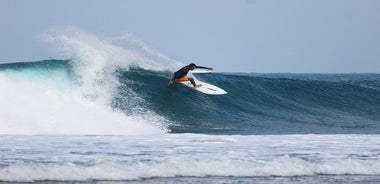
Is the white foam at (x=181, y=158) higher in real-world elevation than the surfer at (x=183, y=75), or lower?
lower

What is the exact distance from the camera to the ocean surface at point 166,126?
6.96 meters

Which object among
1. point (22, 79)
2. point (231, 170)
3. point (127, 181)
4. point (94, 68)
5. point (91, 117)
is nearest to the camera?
point (127, 181)

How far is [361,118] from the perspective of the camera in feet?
53.2

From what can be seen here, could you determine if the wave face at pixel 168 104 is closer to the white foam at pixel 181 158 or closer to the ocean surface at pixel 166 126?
the ocean surface at pixel 166 126

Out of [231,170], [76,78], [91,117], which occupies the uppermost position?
[76,78]

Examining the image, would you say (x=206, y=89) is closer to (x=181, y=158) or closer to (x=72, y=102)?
(x=72, y=102)

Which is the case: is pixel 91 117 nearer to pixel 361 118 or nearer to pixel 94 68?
pixel 94 68

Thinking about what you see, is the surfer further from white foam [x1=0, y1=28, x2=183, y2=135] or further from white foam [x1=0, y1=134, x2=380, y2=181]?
white foam [x1=0, y1=134, x2=380, y2=181]

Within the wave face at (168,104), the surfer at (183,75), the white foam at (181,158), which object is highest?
the surfer at (183,75)

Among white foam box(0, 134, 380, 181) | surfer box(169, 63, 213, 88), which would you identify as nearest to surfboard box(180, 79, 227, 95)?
surfer box(169, 63, 213, 88)

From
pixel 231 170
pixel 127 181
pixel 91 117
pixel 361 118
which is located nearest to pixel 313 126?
pixel 361 118

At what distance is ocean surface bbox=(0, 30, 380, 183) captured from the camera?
22.8 ft

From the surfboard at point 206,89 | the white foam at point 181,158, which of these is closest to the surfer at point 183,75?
the surfboard at point 206,89

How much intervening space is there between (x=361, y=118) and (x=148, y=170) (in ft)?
35.1
